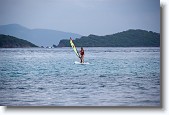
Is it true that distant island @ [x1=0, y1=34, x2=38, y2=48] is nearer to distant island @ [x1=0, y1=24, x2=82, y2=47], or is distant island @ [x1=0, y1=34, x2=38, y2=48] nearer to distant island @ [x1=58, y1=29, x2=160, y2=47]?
distant island @ [x1=0, y1=24, x2=82, y2=47]

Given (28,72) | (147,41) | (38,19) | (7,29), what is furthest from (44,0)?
(147,41)

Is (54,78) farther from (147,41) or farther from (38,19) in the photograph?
(147,41)

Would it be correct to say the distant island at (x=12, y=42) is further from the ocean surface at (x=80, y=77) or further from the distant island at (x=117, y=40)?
the distant island at (x=117, y=40)

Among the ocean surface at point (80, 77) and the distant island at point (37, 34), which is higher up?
the distant island at point (37, 34)

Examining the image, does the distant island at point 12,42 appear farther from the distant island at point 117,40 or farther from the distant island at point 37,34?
the distant island at point 117,40

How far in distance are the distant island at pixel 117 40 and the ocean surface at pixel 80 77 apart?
0.07 meters

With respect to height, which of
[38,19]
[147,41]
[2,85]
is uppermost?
[38,19]

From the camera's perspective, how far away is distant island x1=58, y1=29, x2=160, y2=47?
18.5 feet

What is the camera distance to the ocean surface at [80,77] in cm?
540

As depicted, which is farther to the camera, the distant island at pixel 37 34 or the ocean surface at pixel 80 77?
the distant island at pixel 37 34

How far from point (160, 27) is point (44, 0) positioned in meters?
1.66

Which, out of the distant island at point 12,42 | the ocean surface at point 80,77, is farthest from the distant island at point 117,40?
the distant island at point 12,42

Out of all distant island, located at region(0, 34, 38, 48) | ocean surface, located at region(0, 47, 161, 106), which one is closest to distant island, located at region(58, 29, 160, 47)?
ocean surface, located at region(0, 47, 161, 106)

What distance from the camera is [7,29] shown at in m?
5.66
